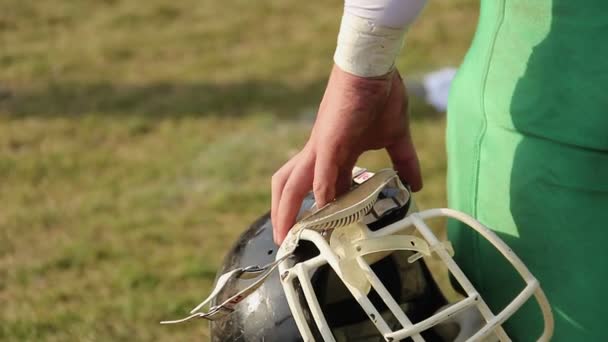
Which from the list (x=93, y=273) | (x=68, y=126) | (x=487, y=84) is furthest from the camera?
(x=68, y=126)

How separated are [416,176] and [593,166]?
36cm

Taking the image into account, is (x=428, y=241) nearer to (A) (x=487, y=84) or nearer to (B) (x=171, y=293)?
(A) (x=487, y=84)

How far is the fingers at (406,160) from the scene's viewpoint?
154 cm

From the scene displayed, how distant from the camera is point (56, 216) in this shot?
2.97 meters

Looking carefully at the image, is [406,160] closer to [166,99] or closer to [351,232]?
[351,232]

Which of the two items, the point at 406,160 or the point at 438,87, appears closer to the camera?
the point at 406,160

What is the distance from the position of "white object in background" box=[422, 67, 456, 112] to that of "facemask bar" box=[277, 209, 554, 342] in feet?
7.60

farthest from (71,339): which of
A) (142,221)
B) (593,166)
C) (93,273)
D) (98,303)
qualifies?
(593,166)

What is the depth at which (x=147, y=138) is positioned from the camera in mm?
3527

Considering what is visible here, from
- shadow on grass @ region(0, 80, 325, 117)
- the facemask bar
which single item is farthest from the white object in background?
the facemask bar

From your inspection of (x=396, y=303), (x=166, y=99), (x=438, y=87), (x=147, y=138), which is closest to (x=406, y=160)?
(x=396, y=303)

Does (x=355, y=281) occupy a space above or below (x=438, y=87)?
above

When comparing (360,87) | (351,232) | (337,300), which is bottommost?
(337,300)

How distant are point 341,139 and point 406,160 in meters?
0.29
